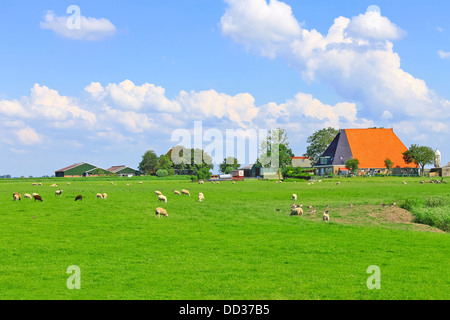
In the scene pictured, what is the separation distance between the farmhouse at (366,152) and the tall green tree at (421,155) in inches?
159

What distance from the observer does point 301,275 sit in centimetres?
1545

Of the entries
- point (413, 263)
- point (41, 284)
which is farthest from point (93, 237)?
point (413, 263)

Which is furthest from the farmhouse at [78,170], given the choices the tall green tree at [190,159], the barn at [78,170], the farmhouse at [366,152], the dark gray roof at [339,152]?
the dark gray roof at [339,152]

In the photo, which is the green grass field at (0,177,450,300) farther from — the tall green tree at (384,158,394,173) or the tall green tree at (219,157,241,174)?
the tall green tree at (219,157,241,174)

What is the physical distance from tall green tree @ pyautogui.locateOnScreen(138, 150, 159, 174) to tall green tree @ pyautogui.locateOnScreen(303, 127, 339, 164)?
210 feet

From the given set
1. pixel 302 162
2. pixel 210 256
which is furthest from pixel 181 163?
pixel 210 256

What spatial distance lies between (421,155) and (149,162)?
104967 mm

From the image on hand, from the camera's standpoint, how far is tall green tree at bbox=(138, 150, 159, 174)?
584 feet

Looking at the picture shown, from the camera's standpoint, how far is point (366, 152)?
13312cm

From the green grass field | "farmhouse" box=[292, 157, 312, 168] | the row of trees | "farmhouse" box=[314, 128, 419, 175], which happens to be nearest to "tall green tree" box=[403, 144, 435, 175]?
"farmhouse" box=[314, 128, 419, 175]

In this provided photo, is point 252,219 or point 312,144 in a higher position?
point 312,144
